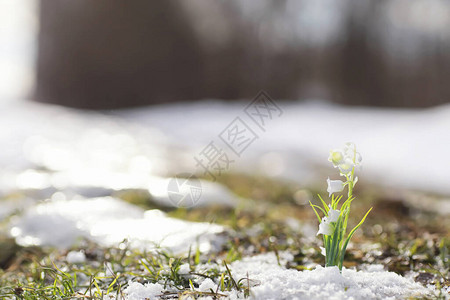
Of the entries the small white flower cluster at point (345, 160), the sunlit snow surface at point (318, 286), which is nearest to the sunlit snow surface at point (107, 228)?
the sunlit snow surface at point (318, 286)

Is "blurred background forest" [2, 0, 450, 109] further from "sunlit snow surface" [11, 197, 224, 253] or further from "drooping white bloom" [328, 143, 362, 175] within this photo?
"drooping white bloom" [328, 143, 362, 175]

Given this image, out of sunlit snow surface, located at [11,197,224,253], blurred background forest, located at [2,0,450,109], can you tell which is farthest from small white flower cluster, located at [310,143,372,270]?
blurred background forest, located at [2,0,450,109]

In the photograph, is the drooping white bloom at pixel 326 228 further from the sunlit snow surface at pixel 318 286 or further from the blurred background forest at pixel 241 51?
the blurred background forest at pixel 241 51

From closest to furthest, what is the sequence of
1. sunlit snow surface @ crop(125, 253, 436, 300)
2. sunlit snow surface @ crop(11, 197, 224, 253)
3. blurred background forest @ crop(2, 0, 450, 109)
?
sunlit snow surface @ crop(125, 253, 436, 300), sunlit snow surface @ crop(11, 197, 224, 253), blurred background forest @ crop(2, 0, 450, 109)

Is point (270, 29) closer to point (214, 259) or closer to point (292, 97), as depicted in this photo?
point (292, 97)

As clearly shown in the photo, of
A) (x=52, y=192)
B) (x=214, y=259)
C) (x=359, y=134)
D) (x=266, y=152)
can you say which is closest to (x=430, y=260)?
(x=214, y=259)

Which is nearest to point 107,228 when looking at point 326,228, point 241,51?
point 326,228
